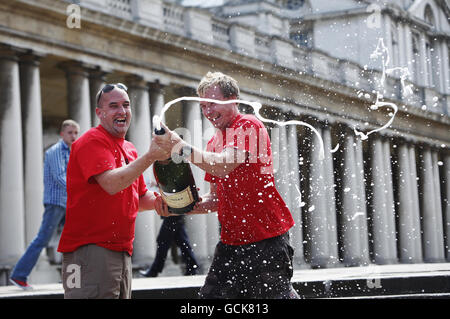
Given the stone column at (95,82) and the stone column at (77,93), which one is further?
the stone column at (95,82)

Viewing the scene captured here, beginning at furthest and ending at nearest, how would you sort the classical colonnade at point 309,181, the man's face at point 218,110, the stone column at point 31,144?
the stone column at point 31,144 < the classical colonnade at point 309,181 < the man's face at point 218,110

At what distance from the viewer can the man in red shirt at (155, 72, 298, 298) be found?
237 inches

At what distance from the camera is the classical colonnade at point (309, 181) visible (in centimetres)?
2062

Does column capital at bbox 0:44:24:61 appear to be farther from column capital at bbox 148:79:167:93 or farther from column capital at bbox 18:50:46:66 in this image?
column capital at bbox 148:79:167:93

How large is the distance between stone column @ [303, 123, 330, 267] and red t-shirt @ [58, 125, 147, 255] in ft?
93.6

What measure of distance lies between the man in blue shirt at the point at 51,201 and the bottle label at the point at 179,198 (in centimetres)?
625

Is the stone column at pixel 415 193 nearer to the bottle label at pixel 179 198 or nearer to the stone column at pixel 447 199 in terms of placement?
the stone column at pixel 447 199

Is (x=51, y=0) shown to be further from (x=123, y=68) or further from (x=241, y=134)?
(x=241, y=134)

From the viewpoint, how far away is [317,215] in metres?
35.1

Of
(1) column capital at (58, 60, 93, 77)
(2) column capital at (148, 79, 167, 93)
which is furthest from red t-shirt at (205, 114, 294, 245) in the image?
(2) column capital at (148, 79, 167, 93)

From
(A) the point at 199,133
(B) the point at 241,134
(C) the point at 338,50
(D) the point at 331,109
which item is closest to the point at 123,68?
(A) the point at 199,133

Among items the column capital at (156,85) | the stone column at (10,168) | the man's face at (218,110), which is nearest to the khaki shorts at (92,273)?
the man's face at (218,110)

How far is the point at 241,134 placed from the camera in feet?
19.7

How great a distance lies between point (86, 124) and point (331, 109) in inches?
611
